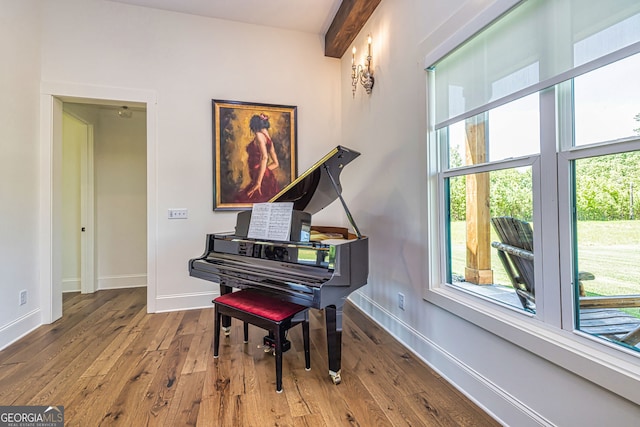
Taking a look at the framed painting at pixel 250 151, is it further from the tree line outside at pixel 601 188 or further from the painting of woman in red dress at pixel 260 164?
the tree line outside at pixel 601 188

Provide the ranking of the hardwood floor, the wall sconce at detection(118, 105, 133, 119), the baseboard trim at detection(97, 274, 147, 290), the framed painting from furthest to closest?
the baseboard trim at detection(97, 274, 147, 290) < the wall sconce at detection(118, 105, 133, 119) < the framed painting < the hardwood floor

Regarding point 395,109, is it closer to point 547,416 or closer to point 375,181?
point 375,181

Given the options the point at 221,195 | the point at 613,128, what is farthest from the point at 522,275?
the point at 221,195

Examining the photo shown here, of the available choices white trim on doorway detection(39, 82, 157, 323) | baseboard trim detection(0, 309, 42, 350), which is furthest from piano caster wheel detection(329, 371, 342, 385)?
baseboard trim detection(0, 309, 42, 350)

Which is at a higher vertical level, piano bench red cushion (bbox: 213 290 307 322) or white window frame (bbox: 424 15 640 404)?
white window frame (bbox: 424 15 640 404)

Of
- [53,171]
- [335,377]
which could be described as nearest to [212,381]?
[335,377]

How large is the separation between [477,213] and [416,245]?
53 centimetres

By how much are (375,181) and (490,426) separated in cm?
200

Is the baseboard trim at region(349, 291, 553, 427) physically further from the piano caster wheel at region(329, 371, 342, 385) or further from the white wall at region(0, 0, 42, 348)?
the white wall at region(0, 0, 42, 348)

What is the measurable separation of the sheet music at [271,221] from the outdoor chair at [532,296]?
1338mm

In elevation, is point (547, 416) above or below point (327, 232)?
below

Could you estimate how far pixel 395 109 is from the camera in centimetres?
242

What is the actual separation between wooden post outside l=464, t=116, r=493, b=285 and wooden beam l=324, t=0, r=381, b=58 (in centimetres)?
181

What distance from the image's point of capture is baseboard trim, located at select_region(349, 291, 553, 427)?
1365mm
